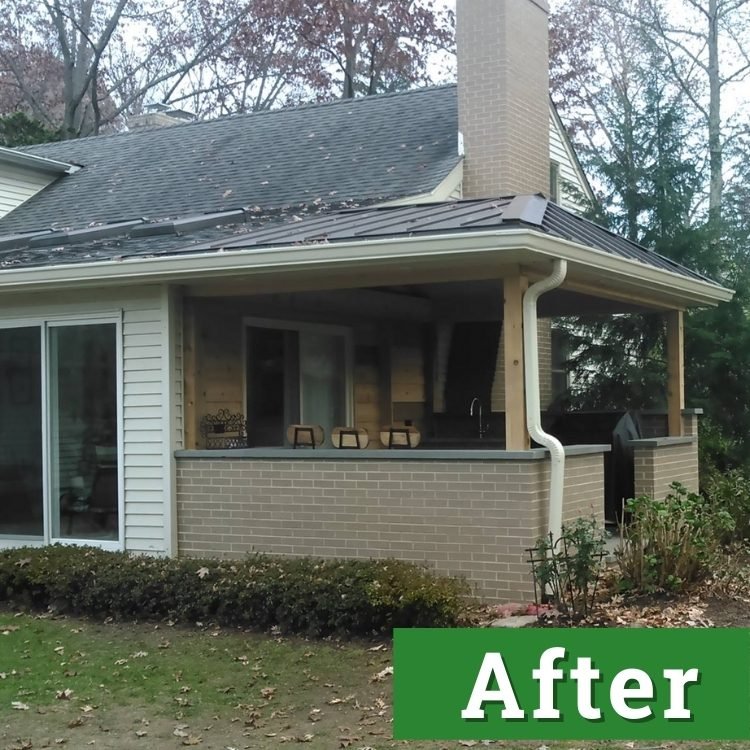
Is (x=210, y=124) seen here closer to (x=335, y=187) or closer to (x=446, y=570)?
(x=335, y=187)

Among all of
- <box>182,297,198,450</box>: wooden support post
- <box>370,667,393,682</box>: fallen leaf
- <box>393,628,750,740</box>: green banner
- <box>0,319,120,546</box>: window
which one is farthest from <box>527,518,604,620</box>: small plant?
<box>0,319,120,546</box>: window

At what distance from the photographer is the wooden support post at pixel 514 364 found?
8586mm

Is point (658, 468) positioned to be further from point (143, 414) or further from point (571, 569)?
point (143, 414)

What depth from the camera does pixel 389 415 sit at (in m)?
13.4

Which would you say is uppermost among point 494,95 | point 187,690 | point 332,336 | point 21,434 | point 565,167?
point 565,167

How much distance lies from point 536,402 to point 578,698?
3.66m

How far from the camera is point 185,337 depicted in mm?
9891

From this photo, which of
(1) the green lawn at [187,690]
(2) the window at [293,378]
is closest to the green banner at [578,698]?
(1) the green lawn at [187,690]

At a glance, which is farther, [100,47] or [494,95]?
[100,47]

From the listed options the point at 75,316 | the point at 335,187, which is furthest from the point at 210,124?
the point at 75,316

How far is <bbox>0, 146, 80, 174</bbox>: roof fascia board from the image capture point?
1530 centimetres

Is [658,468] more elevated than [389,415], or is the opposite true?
[389,415]

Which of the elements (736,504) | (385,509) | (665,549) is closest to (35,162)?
(385,509)

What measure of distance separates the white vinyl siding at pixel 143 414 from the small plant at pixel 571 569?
351 cm
